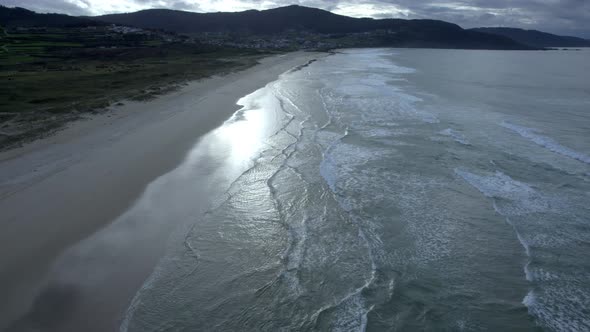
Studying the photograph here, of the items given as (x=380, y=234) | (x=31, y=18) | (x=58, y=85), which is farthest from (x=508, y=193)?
(x=31, y=18)

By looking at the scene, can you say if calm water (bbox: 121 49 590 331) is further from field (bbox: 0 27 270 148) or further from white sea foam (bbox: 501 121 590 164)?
field (bbox: 0 27 270 148)

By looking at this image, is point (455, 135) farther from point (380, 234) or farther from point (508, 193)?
point (380, 234)

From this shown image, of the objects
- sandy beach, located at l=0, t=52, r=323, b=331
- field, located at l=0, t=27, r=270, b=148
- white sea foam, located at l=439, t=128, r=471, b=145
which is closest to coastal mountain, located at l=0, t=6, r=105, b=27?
field, located at l=0, t=27, r=270, b=148

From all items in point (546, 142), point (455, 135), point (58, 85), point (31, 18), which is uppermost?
point (31, 18)

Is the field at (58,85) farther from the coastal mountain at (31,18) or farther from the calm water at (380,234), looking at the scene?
the coastal mountain at (31,18)

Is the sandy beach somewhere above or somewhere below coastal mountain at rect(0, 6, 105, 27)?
below

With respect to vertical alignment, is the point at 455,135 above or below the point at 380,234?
above

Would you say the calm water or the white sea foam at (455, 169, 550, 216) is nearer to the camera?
the calm water
